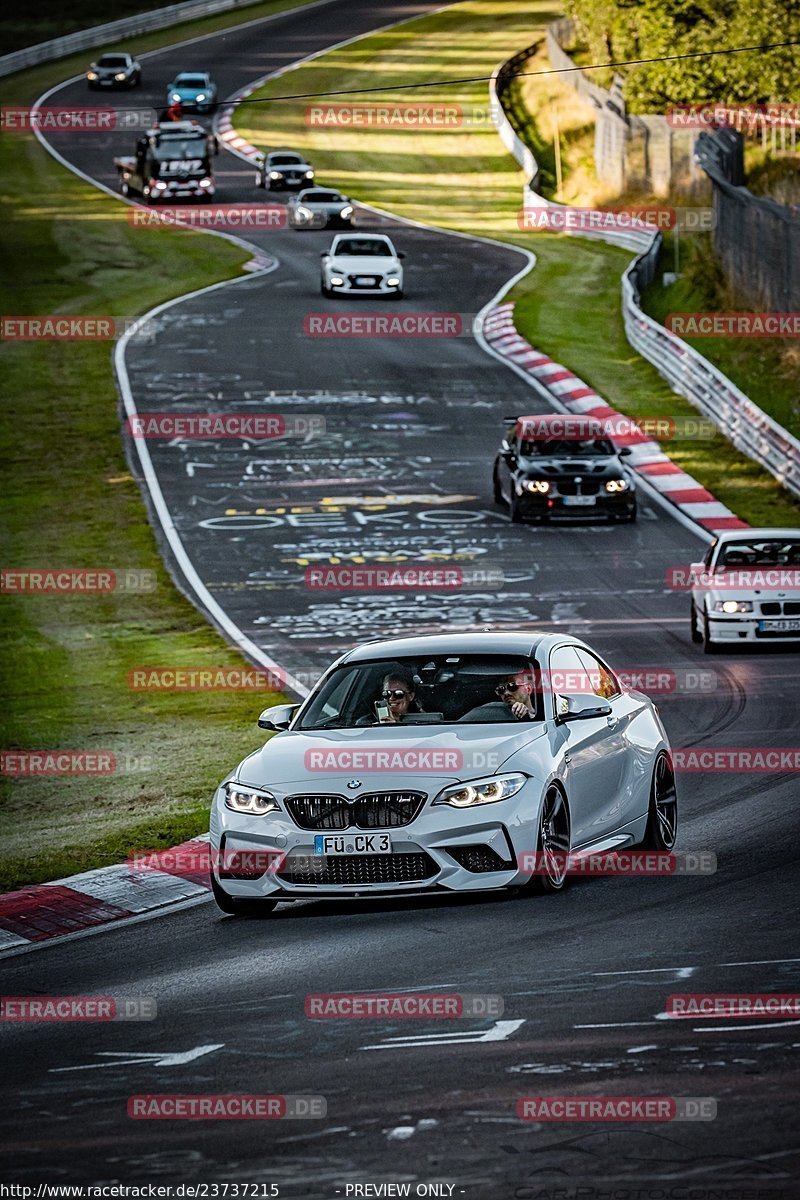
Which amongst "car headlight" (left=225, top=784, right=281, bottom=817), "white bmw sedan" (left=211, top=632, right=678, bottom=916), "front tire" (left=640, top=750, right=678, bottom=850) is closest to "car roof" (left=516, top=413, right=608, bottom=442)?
"front tire" (left=640, top=750, right=678, bottom=850)

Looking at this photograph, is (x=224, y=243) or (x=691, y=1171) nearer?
(x=691, y=1171)

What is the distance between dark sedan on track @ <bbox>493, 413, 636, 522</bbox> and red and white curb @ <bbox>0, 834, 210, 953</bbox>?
18253 millimetres

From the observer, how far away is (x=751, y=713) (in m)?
18.6

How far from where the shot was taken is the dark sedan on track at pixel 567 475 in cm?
3100

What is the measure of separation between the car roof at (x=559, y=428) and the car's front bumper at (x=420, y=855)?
20946 mm

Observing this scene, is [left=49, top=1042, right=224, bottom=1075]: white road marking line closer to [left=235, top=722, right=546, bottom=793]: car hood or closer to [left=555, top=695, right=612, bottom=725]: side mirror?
[left=235, top=722, right=546, bottom=793]: car hood

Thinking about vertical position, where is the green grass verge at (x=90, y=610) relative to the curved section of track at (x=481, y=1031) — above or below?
below

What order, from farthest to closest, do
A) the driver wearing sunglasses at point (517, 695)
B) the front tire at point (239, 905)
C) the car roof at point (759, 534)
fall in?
the car roof at point (759, 534)
the driver wearing sunglasses at point (517, 695)
the front tire at point (239, 905)

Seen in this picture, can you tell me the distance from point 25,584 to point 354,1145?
21.4 m

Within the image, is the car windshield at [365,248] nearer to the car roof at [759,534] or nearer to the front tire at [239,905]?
the car roof at [759,534]

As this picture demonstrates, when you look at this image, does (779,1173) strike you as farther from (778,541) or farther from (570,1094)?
(778,541)

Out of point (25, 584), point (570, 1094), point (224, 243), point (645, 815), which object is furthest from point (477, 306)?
point (570, 1094)

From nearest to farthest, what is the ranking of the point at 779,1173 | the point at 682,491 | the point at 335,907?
the point at 779,1173 < the point at 335,907 < the point at 682,491

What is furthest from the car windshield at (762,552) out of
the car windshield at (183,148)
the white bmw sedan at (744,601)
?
the car windshield at (183,148)
